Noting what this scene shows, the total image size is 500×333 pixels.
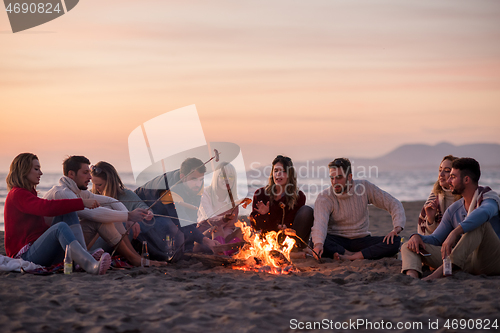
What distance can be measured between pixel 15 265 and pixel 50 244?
1.44 feet

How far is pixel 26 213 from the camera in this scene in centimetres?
484

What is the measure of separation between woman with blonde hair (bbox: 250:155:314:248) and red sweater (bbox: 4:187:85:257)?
252 centimetres

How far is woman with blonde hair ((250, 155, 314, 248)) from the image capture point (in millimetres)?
6324

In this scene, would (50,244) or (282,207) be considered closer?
(50,244)

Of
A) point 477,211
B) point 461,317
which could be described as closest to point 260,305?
point 461,317

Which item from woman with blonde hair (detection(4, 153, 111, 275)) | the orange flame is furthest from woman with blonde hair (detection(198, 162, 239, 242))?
woman with blonde hair (detection(4, 153, 111, 275))

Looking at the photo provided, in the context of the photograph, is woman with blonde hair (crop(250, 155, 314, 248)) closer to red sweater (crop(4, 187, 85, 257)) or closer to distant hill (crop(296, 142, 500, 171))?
red sweater (crop(4, 187, 85, 257))

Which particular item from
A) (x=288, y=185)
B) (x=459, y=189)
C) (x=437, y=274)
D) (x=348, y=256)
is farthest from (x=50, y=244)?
(x=459, y=189)

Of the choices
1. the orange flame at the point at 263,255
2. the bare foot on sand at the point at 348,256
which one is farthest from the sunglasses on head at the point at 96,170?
the bare foot on sand at the point at 348,256

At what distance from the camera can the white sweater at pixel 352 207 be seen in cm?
614

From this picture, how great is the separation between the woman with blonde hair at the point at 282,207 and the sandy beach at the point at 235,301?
135 centimetres

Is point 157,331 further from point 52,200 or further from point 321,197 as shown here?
point 321,197

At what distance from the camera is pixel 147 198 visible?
6043mm

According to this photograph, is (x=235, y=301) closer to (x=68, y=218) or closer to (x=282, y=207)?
(x=68, y=218)
